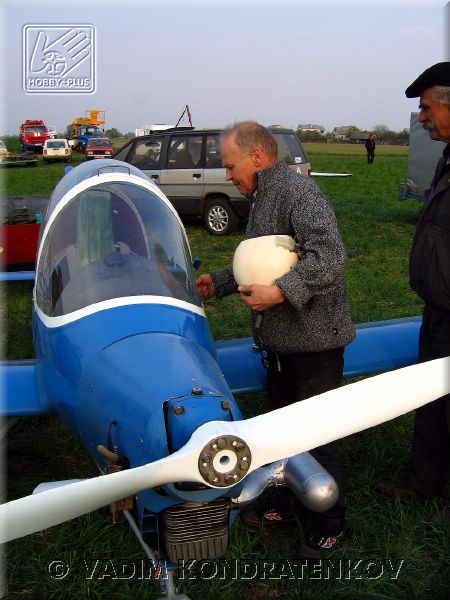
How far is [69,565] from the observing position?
330cm

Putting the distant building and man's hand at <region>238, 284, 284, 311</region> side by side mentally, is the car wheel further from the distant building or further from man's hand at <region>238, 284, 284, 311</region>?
the distant building

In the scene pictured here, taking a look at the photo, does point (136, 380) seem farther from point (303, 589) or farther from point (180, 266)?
point (303, 589)

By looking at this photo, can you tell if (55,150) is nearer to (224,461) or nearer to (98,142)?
(98,142)

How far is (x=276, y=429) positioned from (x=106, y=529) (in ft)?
5.76

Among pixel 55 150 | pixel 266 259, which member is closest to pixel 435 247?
pixel 266 259

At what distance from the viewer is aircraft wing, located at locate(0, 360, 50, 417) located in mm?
3758

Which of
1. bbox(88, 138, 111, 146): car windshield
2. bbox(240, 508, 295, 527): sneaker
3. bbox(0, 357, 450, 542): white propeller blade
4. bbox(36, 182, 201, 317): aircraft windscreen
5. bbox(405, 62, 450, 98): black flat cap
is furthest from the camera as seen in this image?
bbox(88, 138, 111, 146): car windshield

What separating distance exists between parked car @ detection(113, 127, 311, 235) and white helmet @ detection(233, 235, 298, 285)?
9.59 metres

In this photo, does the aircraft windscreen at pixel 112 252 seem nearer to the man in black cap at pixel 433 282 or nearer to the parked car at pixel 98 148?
the man in black cap at pixel 433 282

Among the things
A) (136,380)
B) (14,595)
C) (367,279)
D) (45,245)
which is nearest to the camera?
(136,380)

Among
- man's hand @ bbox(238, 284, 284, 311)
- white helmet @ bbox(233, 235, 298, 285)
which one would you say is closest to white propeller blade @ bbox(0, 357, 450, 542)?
man's hand @ bbox(238, 284, 284, 311)

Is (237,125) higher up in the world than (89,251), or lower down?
higher up

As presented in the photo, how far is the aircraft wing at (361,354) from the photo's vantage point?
164 inches

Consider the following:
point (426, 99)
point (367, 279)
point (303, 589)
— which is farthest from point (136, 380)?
point (367, 279)
